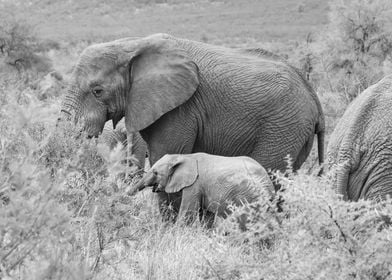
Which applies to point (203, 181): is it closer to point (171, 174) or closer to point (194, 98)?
point (171, 174)

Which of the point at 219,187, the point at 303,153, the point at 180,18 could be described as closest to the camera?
the point at 219,187

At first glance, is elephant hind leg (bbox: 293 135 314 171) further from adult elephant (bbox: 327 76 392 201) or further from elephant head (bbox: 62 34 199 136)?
adult elephant (bbox: 327 76 392 201)

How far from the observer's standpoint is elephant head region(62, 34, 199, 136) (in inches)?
243

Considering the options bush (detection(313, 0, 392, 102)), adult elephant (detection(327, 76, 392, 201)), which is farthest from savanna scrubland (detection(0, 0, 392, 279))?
bush (detection(313, 0, 392, 102))

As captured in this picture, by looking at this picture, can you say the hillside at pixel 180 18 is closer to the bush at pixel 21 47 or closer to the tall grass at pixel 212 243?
the bush at pixel 21 47

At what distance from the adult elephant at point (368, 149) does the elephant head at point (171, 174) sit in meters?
1.95

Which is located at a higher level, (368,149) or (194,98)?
(368,149)

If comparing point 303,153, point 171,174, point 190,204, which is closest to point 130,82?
point 171,174

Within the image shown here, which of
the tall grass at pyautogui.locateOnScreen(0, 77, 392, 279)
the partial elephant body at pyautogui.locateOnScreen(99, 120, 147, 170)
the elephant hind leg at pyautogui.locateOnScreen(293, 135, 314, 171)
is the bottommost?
the partial elephant body at pyautogui.locateOnScreen(99, 120, 147, 170)

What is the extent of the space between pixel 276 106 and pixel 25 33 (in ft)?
56.6

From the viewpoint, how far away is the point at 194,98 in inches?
257

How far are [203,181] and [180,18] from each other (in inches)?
1998

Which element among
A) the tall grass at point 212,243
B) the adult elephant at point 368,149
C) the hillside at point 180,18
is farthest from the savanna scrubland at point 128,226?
the hillside at point 180,18

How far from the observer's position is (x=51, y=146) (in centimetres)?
507
